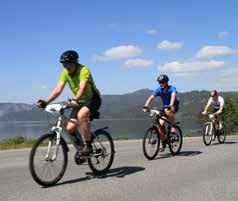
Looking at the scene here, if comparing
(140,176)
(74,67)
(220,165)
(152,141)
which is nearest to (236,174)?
(220,165)

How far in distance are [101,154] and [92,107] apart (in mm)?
1085

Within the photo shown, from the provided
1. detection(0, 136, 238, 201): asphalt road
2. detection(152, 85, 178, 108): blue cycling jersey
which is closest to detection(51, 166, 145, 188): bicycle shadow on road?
detection(0, 136, 238, 201): asphalt road

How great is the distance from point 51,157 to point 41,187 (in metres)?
0.51

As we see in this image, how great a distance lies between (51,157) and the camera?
7.38 meters

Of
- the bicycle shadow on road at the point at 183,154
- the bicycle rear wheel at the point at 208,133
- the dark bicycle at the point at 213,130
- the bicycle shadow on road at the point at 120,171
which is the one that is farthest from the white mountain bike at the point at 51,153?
the dark bicycle at the point at 213,130

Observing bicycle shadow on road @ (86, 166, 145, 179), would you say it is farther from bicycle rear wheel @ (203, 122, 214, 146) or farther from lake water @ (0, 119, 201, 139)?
bicycle rear wheel @ (203, 122, 214, 146)

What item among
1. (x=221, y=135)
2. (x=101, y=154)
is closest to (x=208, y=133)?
(x=221, y=135)

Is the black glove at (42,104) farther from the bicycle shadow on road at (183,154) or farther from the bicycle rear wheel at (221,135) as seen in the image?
the bicycle rear wheel at (221,135)

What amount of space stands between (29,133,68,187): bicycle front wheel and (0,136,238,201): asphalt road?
165mm

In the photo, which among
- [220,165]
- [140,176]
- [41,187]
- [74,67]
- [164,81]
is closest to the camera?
[41,187]

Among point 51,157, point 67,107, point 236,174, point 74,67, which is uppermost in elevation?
point 74,67

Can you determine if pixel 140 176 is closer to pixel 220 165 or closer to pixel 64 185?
pixel 64 185

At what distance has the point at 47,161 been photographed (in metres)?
7.34

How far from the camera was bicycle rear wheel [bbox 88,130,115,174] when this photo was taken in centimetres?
837
